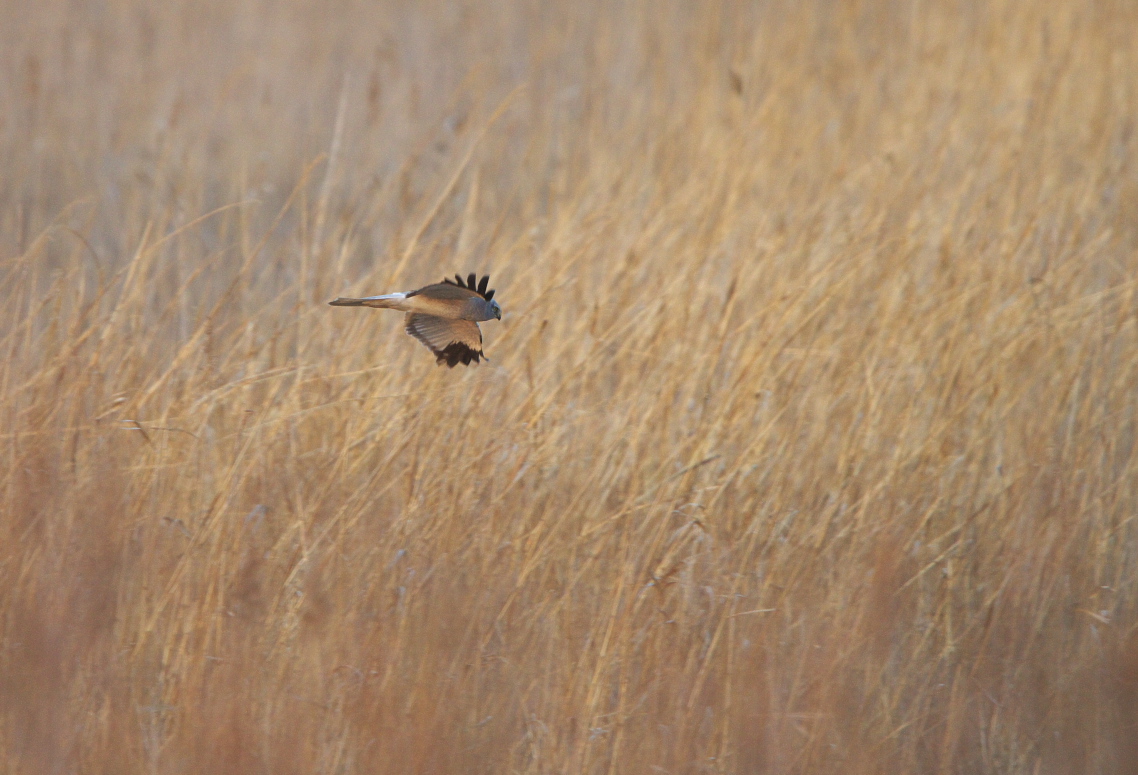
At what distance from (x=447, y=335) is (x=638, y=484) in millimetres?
846

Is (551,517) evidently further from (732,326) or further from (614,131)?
(614,131)

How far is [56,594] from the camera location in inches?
78.7

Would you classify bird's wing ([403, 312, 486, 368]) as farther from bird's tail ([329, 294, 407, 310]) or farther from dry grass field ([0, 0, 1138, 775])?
dry grass field ([0, 0, 1138, 775])

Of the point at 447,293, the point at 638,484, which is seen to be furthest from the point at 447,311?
the point at 638,484

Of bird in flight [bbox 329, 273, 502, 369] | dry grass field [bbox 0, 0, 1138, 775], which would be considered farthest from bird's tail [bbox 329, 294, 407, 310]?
dry grass field [bbox 0, 0, 1138, 775]

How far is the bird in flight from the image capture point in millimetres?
1703

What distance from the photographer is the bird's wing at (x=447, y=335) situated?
6.00 ft

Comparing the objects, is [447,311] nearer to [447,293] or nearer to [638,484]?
[447,293]

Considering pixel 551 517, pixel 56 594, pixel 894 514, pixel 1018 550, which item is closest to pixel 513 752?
pixel 551 517

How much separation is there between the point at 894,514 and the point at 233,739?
4.93 ft

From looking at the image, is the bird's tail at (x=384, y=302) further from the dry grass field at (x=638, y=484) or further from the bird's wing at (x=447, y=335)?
the dry grass field at (x=638, y=484)

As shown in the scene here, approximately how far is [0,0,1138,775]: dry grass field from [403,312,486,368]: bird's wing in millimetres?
549

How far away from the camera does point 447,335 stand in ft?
6.04

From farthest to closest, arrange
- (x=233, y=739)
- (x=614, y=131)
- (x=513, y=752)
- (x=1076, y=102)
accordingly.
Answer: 1. (x=614, y=131)
2. (x=1076, y=102)
3. (x=513, y=752)
4. (x=233, y=739)
